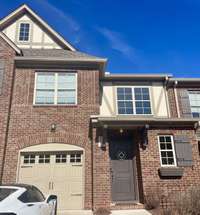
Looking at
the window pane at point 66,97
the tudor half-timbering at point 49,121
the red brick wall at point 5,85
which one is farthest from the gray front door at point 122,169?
the red brick wall at point 5,85

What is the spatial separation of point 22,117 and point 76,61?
12.3 feet

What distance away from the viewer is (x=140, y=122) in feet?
32.1

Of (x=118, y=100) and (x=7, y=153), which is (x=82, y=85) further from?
(x=7, y=153)

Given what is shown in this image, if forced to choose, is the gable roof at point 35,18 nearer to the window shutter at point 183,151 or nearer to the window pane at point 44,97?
the window pane at point 44,97

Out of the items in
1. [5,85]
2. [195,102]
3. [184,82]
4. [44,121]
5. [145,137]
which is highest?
[184,82]

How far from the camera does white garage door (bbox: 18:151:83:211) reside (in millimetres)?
9422

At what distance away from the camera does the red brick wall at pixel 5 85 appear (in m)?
9.86

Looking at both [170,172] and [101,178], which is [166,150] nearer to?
[170,172]

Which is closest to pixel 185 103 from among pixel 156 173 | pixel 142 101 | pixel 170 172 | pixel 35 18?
pixel 142 101

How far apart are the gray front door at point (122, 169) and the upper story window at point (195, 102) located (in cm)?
452

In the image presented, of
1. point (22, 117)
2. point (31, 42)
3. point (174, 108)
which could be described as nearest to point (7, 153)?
point (22, 117)

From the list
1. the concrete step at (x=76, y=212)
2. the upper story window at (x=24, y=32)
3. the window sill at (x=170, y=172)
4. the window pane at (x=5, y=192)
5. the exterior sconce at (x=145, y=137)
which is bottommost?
the concrete step at (x=76, y=212)

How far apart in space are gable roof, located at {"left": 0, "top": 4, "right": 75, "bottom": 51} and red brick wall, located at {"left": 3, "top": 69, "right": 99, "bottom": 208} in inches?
155

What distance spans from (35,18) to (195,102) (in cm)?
1119
